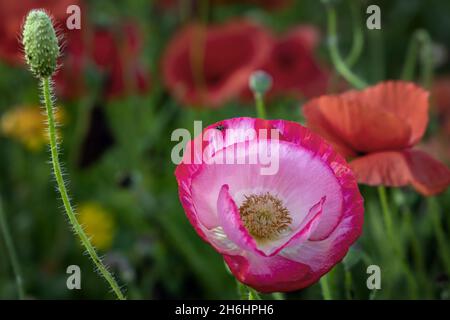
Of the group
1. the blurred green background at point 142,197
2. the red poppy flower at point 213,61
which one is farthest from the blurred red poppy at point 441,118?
the red poppy flower at point 213,61

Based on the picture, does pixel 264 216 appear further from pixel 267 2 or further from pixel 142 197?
pixel 267 2

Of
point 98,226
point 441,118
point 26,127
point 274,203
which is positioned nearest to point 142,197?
point 98,226

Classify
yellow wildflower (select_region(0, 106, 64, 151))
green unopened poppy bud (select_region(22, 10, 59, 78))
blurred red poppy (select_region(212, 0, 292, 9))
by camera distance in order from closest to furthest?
green unopened poppy bud (select_region(22, 10, 59, 78)) → yellow wildflower (select_region(0, 106, 64, 151)) → blurred red poppy (select_region(212, 0, 292, 9))

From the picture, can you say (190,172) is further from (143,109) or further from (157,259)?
(143,109)

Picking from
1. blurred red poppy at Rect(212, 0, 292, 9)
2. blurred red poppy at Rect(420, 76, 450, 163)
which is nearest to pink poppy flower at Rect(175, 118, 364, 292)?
blurred red poppy at Rect(420, 76, 450, 163)

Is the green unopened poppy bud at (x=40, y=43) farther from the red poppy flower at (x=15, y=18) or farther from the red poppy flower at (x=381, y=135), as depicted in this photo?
the red poppy flower at (x=15, y=18)

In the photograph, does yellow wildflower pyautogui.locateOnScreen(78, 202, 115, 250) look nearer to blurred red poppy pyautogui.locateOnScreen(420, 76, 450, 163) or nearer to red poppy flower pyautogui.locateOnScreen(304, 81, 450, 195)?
blurred red poppy pyautogui.locateOnScreen(420, 76, 450, 163)

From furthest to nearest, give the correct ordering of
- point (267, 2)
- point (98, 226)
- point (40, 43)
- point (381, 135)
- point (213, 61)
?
point (267, 2) → point (213, 61) → point (98, 226) → point (381, 135) → point (40, 43)
